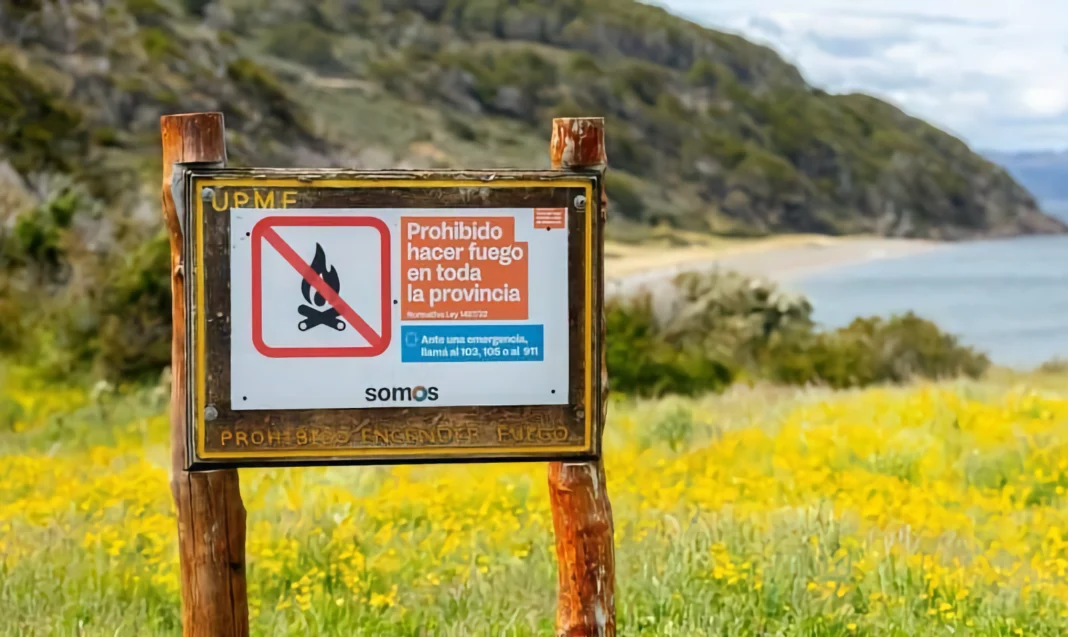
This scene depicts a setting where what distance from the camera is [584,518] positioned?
5074 mm

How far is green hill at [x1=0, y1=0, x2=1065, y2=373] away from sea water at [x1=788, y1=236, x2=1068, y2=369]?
8.06 metres

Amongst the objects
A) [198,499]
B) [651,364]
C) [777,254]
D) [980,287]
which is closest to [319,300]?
[198,499]

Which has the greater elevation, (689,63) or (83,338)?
(689,63)

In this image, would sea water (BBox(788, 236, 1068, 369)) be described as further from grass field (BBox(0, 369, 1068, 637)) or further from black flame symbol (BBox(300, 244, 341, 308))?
black flame symbol (BBox(300, 244, 341, 308))

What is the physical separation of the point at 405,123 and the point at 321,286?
73.7 m

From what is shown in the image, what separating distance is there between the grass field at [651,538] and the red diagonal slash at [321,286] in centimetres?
174

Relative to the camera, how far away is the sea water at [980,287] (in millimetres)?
53344

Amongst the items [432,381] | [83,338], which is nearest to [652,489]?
[432,381]

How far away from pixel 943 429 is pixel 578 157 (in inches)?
248

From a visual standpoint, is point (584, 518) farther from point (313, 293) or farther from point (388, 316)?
point (313, 293)

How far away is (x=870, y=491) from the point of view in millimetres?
8562

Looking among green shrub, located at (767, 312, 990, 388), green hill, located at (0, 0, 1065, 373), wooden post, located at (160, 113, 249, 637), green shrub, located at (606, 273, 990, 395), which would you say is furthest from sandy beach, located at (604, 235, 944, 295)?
wooden post, located at (160, 113, 249, 637)

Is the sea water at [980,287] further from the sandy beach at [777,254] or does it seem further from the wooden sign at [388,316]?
the wooden sign at [388,316]

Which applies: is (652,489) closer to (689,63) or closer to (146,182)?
(146,182)
